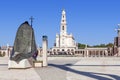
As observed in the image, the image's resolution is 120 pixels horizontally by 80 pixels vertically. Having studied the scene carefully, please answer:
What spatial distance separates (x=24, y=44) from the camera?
24906mm

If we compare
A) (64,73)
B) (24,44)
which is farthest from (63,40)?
(64,73)

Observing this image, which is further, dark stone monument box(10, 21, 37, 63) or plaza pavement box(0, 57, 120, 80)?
dark stone monument box(10, 21, 37, 63)

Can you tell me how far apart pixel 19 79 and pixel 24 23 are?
9.79 meters

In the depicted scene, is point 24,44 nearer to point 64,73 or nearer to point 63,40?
point 64,73

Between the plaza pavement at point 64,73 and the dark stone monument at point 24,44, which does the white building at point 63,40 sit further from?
the plaza pavement at point 64,73

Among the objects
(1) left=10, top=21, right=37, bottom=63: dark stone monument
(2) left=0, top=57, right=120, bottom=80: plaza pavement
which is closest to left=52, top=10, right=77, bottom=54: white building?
(1) left=10, top=21, right=37, bottom=63: dark stone monument

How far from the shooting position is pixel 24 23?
25.7 m

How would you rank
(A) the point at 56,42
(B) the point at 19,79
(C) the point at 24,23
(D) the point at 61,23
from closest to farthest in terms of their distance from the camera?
1. (B) the point at 19,79
2. (C) the point at 24,23
3. (D) the point at 61,23
4. (A) the point at 56,42

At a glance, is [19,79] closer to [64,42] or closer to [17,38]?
[17,38]

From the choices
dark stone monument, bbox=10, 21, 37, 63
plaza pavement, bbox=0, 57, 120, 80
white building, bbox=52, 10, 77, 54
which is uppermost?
white building, bbox=52, 10, 77, 54

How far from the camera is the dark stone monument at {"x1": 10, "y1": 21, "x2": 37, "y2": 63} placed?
24.3 metres

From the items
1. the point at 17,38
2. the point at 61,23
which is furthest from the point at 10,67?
the point at 61,23

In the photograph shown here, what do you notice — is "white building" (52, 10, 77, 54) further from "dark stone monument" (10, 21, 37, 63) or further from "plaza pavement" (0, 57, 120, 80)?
"plaza pavement" (0, 57, 120, 80)

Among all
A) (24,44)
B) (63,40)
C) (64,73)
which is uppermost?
(63,40)
